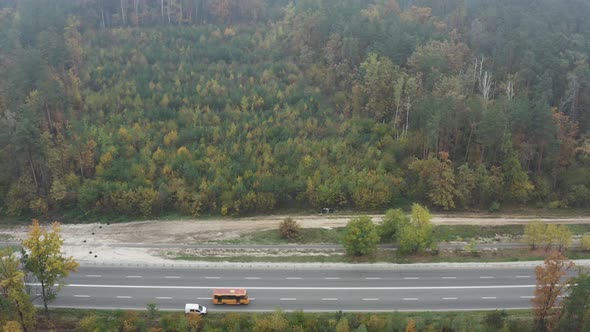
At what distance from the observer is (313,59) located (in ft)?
273

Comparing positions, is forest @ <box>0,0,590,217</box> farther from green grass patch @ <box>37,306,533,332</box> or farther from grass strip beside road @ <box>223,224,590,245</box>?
green grass patch @ <box>37,306,533,332</box>

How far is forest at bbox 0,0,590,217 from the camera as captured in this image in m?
60.9

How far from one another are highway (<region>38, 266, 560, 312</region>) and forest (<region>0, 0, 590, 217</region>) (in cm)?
1371

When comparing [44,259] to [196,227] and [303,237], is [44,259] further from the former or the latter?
[303,237]

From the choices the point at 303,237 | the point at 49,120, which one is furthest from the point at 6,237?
the point at 303,237

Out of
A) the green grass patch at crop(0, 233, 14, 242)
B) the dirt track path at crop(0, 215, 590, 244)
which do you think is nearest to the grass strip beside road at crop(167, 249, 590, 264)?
the dirt track path at crop(0, 215, 590, 244)

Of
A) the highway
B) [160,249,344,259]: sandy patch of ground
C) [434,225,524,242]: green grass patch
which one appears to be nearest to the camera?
the highway

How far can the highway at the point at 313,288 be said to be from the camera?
141 ft

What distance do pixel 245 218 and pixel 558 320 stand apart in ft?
116

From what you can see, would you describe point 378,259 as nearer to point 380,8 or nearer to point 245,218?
point 245,218

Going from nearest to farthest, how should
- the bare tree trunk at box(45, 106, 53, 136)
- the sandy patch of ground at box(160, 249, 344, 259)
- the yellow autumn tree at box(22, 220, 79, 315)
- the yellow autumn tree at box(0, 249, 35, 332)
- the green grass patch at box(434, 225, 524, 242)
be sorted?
the yellow autumn tree at box(0, 249, 35, 332)
the yellow autumn tree at box(22, 220, 79, 315)
the sandy patch of ground at box(160, 249, 344, 259)
the green grass patch at box(434, 225, 524, 242)
the bare tree trunk at box(45, 106, 53, 136)

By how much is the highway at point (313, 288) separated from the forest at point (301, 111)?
1371cm

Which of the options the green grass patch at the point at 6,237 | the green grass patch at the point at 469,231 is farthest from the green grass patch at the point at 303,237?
the green grass patch at the point at 6,237

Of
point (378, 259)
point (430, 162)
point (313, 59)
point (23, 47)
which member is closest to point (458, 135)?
point (430, 162)
